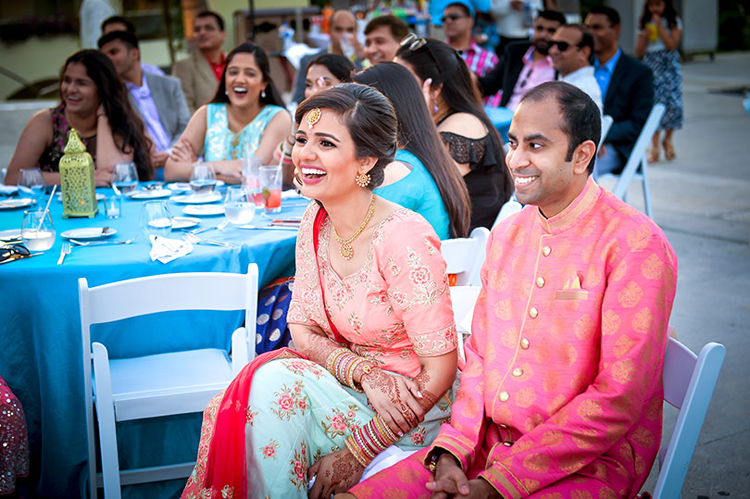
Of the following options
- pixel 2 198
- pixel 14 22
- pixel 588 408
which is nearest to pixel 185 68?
pixel 2 198

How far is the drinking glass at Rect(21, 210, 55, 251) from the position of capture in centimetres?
265

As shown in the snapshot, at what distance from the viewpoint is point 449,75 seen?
3.62 m

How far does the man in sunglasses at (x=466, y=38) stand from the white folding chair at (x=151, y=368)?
445 cm

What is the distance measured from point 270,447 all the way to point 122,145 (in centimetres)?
288

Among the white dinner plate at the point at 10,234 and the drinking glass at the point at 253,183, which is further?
the drinking glass at the point at 253,183

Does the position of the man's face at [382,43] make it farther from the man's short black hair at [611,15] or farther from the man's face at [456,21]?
the man's short black hair at [611,15]

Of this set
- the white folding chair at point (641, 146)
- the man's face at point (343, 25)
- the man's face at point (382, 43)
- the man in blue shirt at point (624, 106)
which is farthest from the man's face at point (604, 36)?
the man's face at point (343, 25)

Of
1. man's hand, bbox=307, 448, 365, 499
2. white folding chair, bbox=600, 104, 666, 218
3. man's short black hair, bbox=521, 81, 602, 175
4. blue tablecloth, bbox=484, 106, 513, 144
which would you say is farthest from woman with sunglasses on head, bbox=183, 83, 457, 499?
white folding chair, bbox=600, 104, 666, 218

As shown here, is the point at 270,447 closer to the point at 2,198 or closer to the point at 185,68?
the point at 2,198

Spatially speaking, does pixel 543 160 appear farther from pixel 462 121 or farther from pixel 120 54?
pixel 120 54

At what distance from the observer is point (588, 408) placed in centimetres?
162

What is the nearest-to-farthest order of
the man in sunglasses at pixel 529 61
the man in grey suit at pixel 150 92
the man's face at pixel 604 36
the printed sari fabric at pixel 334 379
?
the printed sari fabric at pixel 334 379, the man in grey suit at pixel 150 92, the man's face at pixel 604 36, the man in sunglasses at pixel 529 61

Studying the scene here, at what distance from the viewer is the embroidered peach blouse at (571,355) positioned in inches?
62.9

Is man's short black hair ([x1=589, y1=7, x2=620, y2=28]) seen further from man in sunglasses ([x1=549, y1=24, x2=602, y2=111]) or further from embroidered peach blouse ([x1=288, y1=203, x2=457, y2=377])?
embroidered peach blouse ([x1=288, y1=203, x2=457, y2=377])
